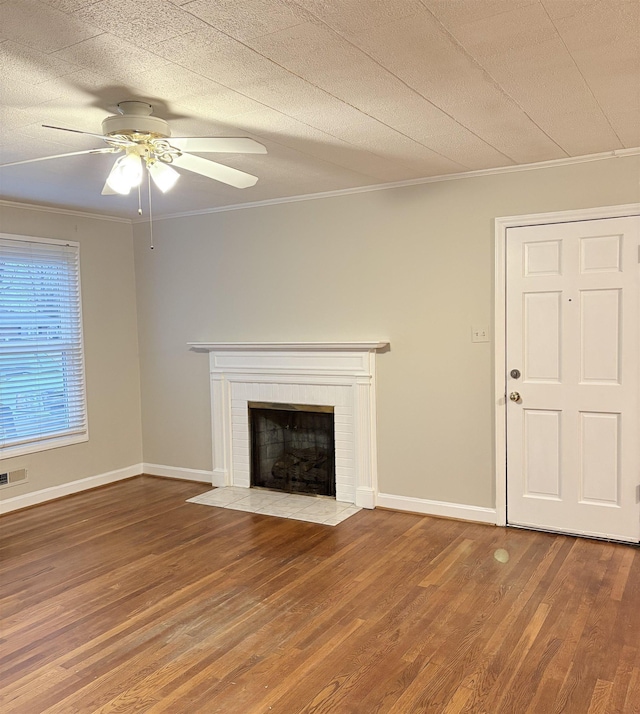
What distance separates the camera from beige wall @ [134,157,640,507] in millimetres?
4277

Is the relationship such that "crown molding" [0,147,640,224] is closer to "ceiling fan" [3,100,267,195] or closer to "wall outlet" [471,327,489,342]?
"wall outlet" [471,327,489,342]

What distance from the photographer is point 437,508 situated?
4547 millimetres

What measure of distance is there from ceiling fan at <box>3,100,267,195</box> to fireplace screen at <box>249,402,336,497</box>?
2.53 metres

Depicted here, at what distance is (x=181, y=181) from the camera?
4312mm

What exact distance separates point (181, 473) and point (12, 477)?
1460 millimetres

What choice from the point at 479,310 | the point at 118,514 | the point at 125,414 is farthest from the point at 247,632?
the point at 125,414

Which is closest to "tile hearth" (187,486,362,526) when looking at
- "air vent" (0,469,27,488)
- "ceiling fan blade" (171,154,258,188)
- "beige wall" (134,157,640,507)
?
Answer: "beige wall" (134,157,640,507)

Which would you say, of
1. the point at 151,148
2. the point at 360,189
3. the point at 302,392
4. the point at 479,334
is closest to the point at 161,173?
the point at 151,148

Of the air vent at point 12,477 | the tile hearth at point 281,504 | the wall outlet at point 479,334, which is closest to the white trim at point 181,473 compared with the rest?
the tile hearth at point 281,504

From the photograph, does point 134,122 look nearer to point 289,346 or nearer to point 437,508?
point 289,346

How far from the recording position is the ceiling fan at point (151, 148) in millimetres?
2686

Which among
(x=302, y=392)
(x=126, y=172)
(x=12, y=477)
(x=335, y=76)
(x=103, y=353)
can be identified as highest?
(x=335, y=76)

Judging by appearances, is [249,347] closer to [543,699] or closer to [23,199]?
[23,199]

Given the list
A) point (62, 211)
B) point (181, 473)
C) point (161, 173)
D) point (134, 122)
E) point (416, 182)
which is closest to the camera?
point (134, 122)
